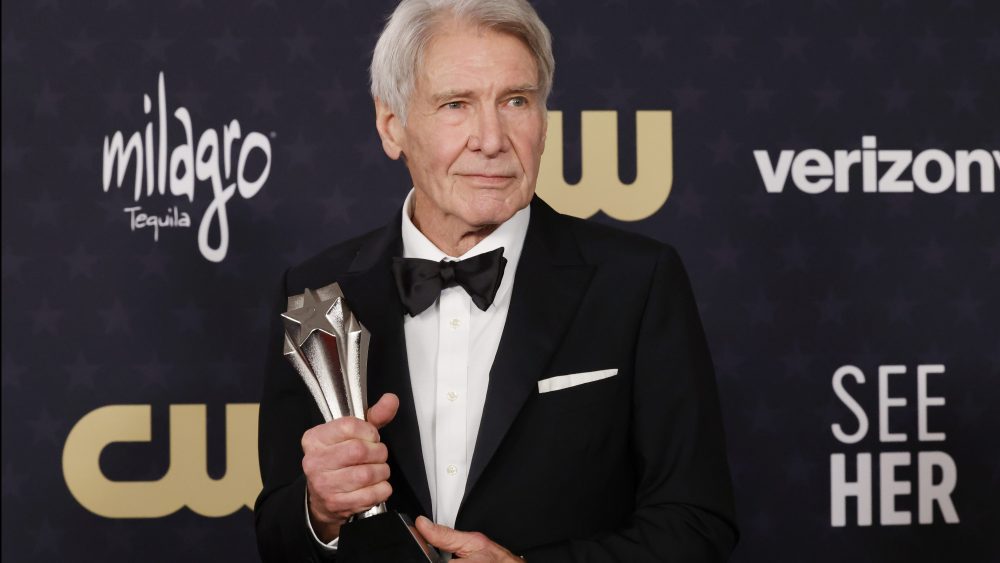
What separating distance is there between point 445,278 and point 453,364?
115 mm

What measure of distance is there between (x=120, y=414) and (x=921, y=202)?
2.03m

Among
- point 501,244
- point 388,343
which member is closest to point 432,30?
point 501,244

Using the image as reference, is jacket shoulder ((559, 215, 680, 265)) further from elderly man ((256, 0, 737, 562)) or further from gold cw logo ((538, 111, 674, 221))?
gold cw logo ((538, 111, 674, 221))

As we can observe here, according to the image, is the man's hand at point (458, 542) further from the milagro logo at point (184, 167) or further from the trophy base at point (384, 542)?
the milagro logo at point (184, 167)

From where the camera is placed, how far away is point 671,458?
4.50 ft

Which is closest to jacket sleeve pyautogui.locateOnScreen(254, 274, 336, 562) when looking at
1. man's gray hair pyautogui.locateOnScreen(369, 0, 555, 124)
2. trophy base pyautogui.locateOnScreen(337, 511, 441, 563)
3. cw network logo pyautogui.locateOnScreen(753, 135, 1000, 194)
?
trophy base pyautogui.locateOnScreen(337, 511, 441, 563)

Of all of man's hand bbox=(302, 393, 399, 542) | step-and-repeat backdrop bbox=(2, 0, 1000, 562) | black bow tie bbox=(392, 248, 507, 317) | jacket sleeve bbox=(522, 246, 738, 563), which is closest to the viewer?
man's hand bbox=(302, 393, 399, 542)

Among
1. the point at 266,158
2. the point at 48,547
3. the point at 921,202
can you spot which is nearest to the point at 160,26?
the point at 266,158

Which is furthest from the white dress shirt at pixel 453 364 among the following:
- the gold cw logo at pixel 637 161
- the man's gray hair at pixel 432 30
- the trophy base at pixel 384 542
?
the gold cw logo at pixel 637 161

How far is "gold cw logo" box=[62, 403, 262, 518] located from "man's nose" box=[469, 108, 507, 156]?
151cm

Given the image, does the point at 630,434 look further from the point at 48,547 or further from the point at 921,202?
the point at 48,547

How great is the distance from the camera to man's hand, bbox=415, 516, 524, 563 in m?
1.25

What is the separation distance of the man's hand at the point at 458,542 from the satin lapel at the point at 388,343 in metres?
0.10

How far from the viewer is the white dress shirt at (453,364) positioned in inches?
55.4
